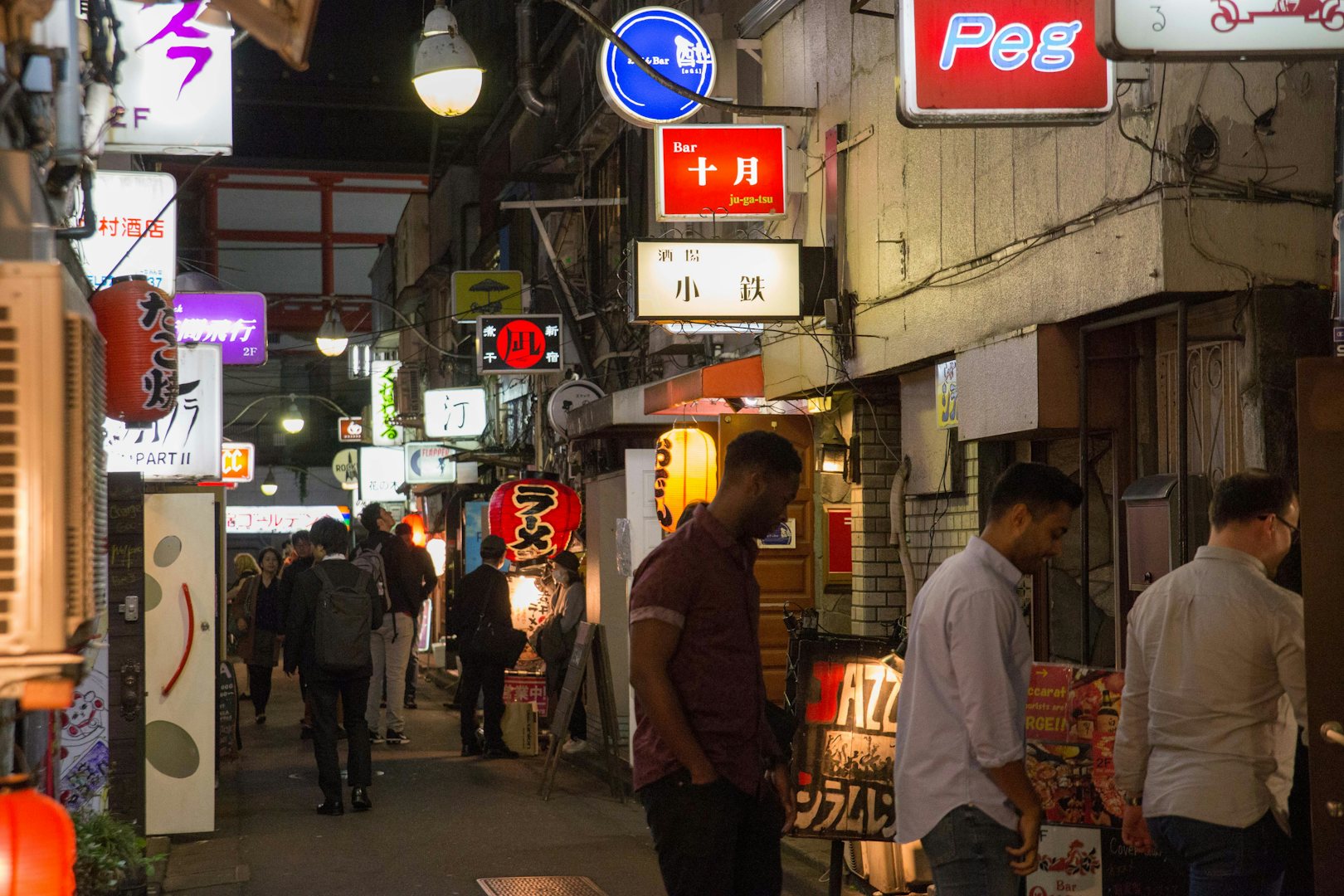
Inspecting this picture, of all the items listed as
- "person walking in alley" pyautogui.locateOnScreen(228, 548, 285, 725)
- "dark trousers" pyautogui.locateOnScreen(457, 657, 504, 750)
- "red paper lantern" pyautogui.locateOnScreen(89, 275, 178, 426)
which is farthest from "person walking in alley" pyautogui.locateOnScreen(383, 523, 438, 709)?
"red paper lantern" pyautogui.locateOnScreen(89, 275, 178, 426)

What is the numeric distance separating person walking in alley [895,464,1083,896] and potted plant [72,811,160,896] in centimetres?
419

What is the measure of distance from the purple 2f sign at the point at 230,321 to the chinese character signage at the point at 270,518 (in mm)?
33952

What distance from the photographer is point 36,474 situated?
405 centimetres

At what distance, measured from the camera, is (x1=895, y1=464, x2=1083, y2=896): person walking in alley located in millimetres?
4820

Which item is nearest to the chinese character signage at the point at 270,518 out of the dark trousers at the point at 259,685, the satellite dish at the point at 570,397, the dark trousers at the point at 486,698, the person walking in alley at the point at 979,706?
the dark trousers at the point at 259,685

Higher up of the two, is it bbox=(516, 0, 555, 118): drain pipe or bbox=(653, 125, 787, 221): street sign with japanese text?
bbox=(516, 0, 555, 118): drain pipe

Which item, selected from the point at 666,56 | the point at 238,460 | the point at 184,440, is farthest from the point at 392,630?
the point at 238,460

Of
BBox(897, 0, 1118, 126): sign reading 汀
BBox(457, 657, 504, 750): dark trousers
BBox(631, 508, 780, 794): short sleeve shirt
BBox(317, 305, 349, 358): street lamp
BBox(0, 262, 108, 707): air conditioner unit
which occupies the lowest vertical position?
BBox(457, 657, 504, 750): dark trousers

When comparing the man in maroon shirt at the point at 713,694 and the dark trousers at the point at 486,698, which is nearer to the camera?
the man in maroon shirt at the point at 713,694

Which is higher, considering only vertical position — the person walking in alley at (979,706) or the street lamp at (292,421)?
the street lamp at (292,421)

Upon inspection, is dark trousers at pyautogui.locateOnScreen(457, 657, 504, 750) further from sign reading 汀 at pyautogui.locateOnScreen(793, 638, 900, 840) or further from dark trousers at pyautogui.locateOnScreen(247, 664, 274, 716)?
sign reading 汀 at pyautogui.locateOnScreen(793, 638, 900, 840)

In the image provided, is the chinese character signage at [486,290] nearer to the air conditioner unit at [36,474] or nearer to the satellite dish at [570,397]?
the satellite dish at [570,397]

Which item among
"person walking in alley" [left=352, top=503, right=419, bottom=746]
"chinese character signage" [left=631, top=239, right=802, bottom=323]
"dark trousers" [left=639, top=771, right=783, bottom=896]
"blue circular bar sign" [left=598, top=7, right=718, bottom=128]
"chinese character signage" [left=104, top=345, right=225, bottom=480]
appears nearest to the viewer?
"dark trousers" [left=639, top=771, right=783, bottom=896]

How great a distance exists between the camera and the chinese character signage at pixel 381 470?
40.3 meters
